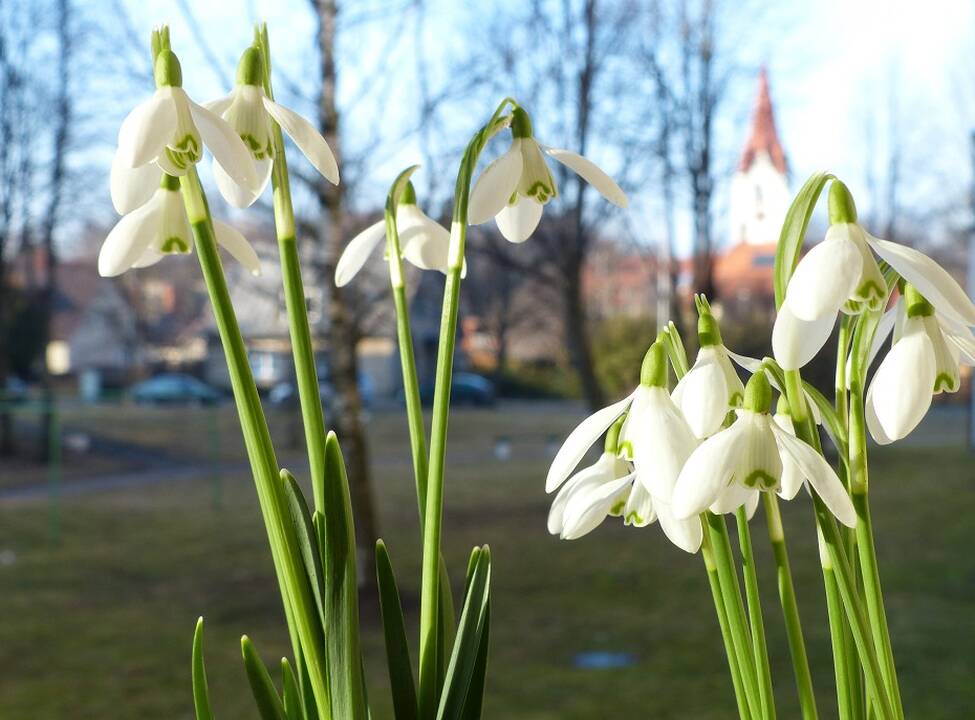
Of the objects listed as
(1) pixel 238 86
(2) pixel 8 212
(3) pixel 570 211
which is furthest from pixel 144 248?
(2) pixel 8 212

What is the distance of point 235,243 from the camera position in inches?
31.6

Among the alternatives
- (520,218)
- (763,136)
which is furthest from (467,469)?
(520,218)

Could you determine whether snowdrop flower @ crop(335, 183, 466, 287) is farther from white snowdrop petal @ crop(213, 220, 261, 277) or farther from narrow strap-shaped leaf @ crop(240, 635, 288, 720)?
narrow strap-shaped leaf @ crop(240, 635, 288, 720)

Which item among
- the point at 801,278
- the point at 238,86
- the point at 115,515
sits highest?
the point at 238,86

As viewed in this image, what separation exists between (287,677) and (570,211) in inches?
307

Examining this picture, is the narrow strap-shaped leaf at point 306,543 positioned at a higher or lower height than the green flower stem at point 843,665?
higher

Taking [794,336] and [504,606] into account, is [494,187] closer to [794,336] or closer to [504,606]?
[794,336]

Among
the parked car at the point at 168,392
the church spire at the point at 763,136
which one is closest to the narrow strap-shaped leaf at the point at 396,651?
the church spire at the point at 763,136

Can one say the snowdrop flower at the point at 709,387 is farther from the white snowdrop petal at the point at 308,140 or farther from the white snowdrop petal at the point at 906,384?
the white snowdrop petal at the point at 308,140

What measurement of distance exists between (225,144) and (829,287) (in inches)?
13.9

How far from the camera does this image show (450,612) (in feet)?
2.78

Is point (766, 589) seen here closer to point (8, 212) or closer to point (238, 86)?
point (238, 86)

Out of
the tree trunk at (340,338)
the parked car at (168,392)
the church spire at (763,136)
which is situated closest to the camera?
the tree trunk at (340,338)

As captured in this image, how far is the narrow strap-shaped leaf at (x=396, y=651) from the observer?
2.53 ft
